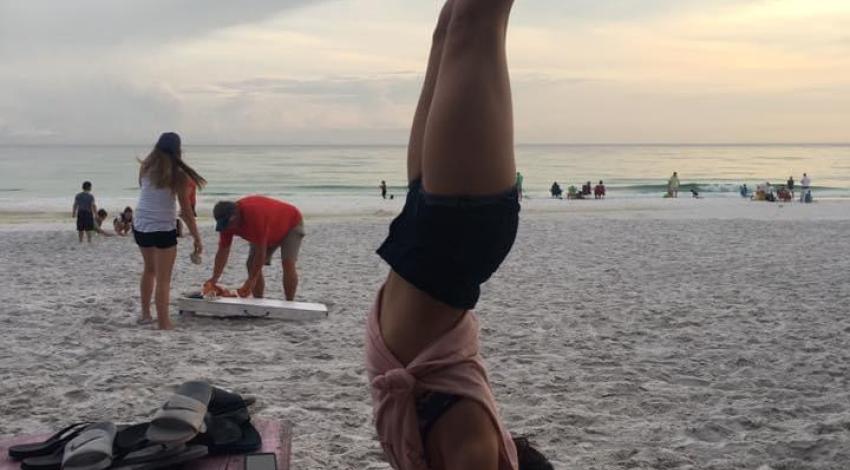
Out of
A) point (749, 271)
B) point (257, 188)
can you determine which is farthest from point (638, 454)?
point (257, 188)

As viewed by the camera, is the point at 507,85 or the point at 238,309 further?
the point at 238,309

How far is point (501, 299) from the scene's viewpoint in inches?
361

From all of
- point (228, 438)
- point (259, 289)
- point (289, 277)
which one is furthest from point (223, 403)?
point (259, 289)

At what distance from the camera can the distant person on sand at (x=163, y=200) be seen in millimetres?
6508

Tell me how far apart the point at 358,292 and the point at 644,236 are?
905 cm

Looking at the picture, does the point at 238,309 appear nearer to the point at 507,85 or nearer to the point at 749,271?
the point at 507,85

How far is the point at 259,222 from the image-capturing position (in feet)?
24.1

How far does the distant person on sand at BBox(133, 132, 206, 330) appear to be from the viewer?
256 inches

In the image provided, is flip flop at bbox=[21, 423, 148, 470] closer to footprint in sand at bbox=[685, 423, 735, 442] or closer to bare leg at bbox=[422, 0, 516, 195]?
bare leg at bbox=[422, 0, 516, 195]

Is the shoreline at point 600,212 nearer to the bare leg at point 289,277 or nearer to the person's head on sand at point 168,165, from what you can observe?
the bare leg at point 289,277

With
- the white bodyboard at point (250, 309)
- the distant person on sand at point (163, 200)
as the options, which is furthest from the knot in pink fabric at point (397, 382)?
the white bodyboard at point (250, 309)

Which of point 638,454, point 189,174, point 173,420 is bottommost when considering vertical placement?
point 638,454

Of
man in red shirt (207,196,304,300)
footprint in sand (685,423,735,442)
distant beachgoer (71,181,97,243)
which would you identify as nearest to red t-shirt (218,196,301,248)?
man in red shirt (207,196,304,300)

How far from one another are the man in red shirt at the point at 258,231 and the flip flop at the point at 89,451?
138 inches
